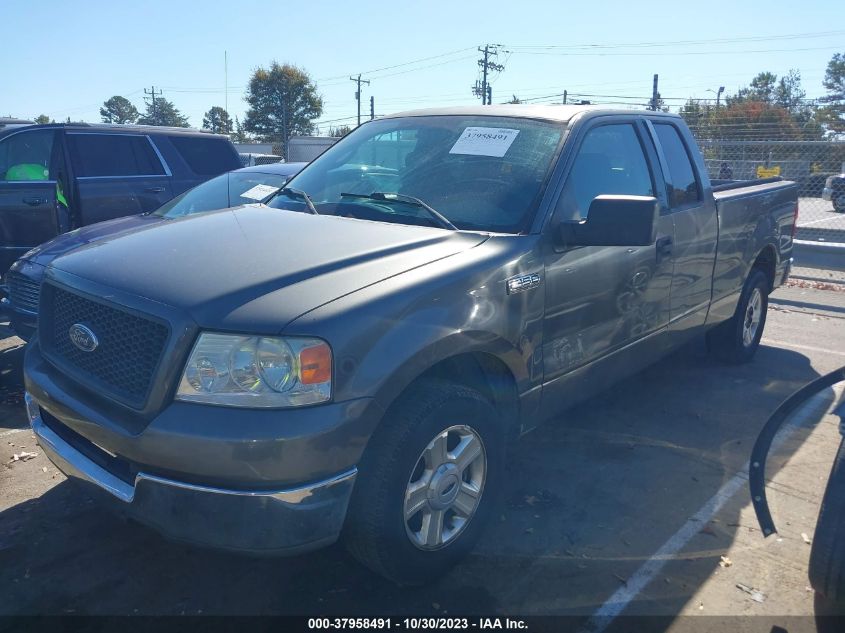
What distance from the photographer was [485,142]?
12.1 feet

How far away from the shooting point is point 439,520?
290cm

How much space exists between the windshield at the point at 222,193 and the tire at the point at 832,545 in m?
4.77

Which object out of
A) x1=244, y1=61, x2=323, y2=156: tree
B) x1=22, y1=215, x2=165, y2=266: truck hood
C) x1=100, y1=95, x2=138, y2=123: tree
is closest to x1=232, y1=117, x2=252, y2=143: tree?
x1=244, y1=61, x2=323, y2=156: tree

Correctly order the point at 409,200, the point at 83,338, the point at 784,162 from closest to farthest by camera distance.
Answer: the point at 83,338, the point at 409,200, the point at 784,162

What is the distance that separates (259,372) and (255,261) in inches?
23.4

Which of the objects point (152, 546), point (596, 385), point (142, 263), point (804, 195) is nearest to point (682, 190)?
point (596, 385)

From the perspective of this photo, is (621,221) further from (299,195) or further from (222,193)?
(222,193)

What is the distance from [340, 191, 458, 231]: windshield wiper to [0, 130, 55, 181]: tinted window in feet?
17.9

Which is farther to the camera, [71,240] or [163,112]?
[163,112]

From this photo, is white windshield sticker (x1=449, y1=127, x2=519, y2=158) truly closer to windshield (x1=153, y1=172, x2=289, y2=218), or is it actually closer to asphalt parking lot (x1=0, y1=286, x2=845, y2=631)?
asphalt parking lot (x1=0, y1=286, x2=845, y2=631)

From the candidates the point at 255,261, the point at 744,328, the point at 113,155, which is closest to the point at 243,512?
the point at 255,261

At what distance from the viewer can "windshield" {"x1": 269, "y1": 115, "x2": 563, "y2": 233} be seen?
3.41 meters

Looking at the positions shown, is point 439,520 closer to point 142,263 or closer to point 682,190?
point 142,263

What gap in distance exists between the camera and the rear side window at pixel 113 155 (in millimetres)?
7734
